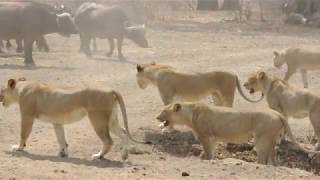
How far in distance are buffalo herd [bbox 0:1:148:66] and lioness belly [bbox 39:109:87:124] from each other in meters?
11.0

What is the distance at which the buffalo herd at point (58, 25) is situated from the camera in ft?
72.9

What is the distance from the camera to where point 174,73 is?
12.9 metres

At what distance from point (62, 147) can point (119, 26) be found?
44.3 feet

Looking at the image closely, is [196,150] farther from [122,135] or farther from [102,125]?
[102,125]

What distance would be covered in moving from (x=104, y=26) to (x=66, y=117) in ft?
45.3

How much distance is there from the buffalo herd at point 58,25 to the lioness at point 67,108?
10.7 meters

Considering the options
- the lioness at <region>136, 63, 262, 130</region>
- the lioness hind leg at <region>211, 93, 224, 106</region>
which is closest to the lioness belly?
the lioness at <region>136, 63, 262, 130</region>

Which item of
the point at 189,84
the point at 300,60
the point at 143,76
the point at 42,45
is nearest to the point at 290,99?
the point at 189,84

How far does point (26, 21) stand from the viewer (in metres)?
22.2

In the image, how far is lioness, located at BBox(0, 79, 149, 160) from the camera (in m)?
10.2

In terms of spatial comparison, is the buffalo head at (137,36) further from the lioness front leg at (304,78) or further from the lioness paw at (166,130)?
the lioness paw at (166,130)

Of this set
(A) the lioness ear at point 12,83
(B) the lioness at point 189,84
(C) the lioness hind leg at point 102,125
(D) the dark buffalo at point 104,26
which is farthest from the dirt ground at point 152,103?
(A) the lioness ear at point 12,83

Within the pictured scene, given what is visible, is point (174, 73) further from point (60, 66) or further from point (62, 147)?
point (60, 66)

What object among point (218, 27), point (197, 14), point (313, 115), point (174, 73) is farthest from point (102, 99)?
point (197, 14)
